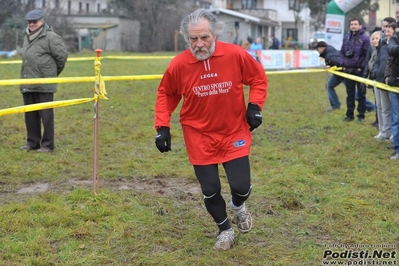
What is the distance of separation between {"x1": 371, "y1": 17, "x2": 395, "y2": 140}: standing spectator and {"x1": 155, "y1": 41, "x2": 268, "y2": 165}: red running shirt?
5.13 meters

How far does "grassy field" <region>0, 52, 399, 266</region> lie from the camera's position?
513 cm

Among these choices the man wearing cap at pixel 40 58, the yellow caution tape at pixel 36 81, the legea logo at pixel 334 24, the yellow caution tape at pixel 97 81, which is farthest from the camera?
the legea logo at pixel 334 24

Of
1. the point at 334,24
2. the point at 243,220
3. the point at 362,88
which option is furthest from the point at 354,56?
the point at 334,24

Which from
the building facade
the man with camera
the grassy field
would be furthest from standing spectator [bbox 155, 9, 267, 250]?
the building facade

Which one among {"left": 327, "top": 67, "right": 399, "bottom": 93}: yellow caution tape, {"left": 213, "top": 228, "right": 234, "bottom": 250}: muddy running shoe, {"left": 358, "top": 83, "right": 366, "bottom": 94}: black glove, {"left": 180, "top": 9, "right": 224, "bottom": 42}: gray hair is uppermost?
{"left": 180, "top": 9, "right": 224, "bottom": 42}: gray hair

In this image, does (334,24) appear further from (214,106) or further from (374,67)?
(214,106)

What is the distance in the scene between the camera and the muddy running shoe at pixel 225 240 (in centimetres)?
517

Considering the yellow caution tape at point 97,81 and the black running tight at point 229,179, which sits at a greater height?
the yellow caution tape at point 97,81

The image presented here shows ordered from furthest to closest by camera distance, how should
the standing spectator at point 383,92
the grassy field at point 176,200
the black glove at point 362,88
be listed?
1. the black glove at point 362,88
2. the standing spectator at point 383,92
3. the grassy field at point 176,200

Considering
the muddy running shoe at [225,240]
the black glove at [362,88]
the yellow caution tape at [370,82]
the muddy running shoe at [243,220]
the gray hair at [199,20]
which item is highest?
the gray hair at [199,20]

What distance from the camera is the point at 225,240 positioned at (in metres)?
5.19

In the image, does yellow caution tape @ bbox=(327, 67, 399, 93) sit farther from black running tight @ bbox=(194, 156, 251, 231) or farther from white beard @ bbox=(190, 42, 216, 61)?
white beard @ bbox=(190, 42, 216, 61)

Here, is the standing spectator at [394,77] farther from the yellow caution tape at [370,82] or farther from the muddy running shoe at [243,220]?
the muddy running shoe at [243,220]

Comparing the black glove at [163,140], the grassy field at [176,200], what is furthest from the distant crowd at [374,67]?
the black glove at [163,140]
